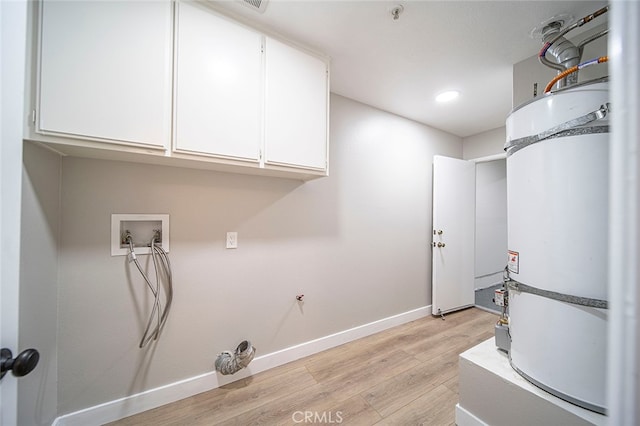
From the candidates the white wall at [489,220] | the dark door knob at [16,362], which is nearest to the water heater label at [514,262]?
the dark door knob at [16,362]

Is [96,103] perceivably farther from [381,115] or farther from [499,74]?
[499,74]

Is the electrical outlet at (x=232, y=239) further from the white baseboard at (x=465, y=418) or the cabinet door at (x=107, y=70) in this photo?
the white baseboard at (x=465, y=418)

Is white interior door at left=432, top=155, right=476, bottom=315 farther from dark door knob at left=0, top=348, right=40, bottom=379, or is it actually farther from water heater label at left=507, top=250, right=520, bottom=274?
dark door knob at left=0, top=348, right=40, bottom=379

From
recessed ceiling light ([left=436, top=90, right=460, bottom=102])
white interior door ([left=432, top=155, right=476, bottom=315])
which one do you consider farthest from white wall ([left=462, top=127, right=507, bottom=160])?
recessed ceiling light ([left=436, top=90, right=460, bottom=102])

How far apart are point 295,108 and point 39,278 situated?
170 cm

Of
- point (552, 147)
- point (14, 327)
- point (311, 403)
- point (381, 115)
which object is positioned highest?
point (381, 115)

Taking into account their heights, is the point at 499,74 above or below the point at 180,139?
above

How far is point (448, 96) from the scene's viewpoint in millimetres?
2281

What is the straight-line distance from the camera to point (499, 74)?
193cm

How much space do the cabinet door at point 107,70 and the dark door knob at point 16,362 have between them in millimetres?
922

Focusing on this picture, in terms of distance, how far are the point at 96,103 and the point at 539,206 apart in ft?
7.34

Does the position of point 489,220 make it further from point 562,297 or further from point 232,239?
point 232,239

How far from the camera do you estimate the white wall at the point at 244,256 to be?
4.30 feet

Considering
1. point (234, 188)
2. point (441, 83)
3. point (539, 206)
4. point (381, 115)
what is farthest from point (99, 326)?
point (441, 83)
